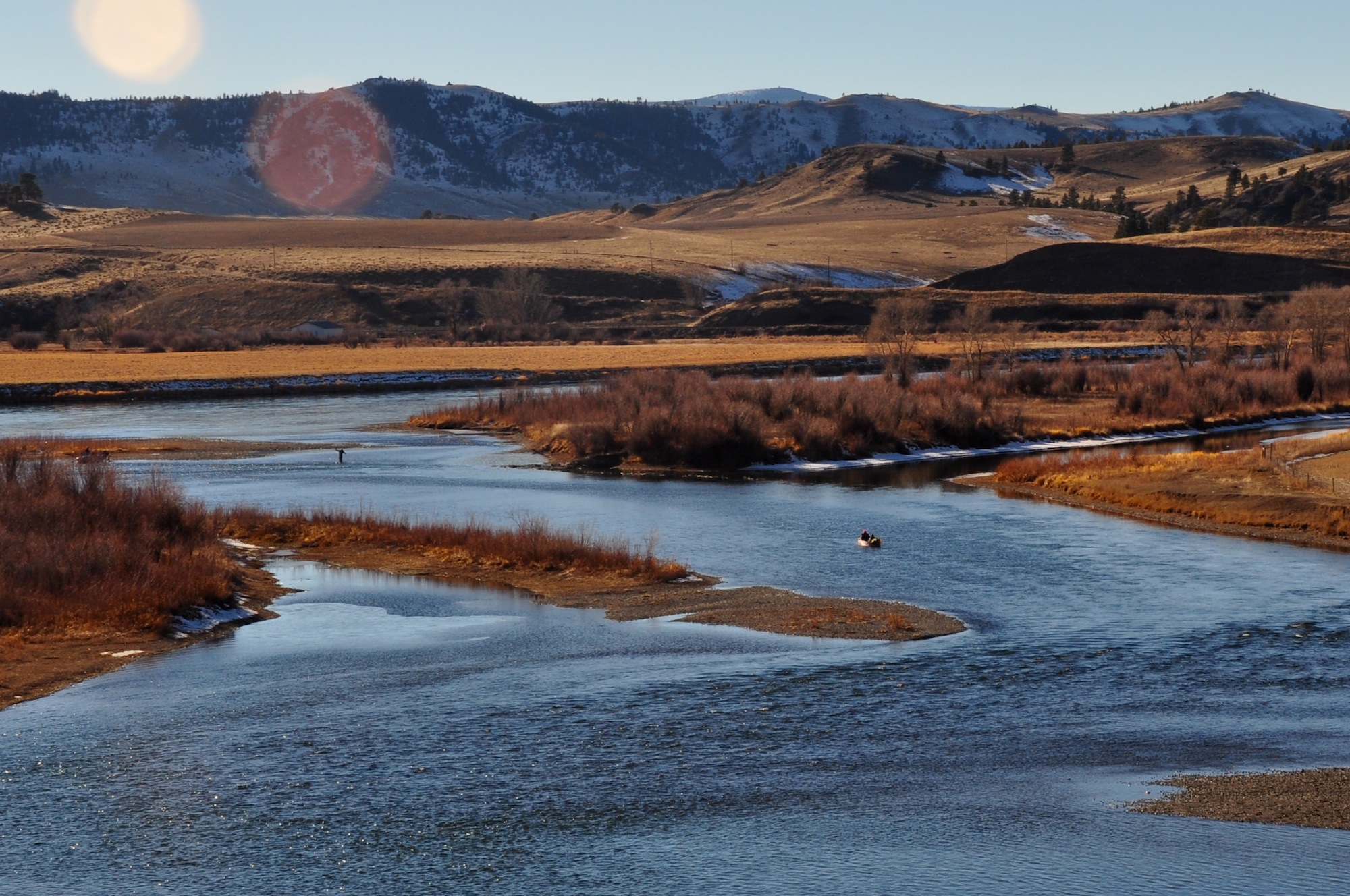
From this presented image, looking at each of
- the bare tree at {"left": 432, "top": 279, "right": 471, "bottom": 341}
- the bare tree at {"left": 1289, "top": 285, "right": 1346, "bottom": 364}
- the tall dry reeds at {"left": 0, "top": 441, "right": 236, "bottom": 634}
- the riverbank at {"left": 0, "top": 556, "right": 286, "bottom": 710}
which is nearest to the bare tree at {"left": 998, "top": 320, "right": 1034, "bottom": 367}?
the bare tree at {"left": 1289, "top": 285, "right": 1346, "bottom": 364}

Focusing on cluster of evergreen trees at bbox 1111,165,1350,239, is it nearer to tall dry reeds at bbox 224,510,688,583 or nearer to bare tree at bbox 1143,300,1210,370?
bare tree at bbox 1143,300,1210,370

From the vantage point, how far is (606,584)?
29.5 m

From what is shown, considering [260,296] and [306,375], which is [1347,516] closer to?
[306,375]

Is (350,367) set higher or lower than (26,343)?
lower

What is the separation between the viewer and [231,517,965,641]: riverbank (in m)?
25.5

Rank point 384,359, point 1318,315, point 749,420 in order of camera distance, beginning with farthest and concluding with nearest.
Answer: point 384,359
point 1318,315
point 749,420

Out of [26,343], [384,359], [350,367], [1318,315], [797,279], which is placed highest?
[797,279]

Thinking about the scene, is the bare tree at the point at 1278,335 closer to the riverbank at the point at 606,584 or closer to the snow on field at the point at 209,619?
the riverbank at the point at 606,584

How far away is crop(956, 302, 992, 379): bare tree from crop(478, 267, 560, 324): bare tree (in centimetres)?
4162

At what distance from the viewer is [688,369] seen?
8694 cm

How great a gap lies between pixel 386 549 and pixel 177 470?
18993 mm

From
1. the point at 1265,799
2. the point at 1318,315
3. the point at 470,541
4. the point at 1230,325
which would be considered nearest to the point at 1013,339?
the point at 1230,325

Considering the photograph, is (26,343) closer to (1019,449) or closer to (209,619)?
(1019,449)

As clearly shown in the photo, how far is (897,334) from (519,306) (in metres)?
53.2
